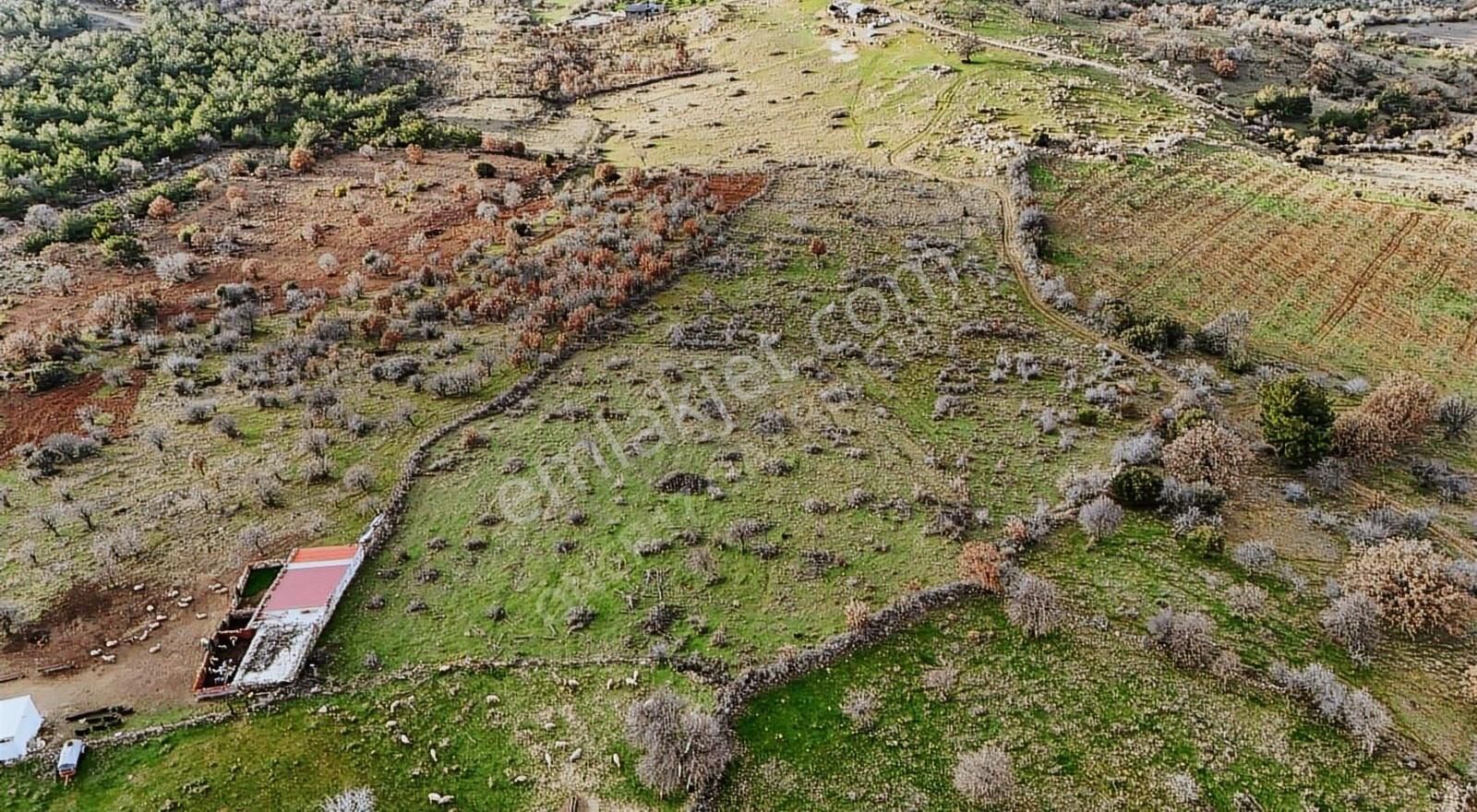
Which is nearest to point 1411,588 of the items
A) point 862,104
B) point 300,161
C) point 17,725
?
point 17,725

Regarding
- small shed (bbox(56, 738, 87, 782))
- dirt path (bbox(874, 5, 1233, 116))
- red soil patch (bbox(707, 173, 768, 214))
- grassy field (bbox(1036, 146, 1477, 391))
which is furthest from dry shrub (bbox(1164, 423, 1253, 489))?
dirt path (bbox(874, 5, 1233, 116))

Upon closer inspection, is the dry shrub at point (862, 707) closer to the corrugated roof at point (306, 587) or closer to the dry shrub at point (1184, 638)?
the dry shrub at point (1184, 638)

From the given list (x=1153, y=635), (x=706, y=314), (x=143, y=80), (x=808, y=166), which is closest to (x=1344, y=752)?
(x=1153, y=635)

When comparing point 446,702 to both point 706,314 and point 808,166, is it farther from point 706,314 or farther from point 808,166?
point 808,166

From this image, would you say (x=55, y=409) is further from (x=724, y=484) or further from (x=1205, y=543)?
(x=1205, y=543)

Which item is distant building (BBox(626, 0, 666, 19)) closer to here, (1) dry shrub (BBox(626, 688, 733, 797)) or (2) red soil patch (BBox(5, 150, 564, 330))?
(2) red soil patch (BBox(5, 150, 564, 330))

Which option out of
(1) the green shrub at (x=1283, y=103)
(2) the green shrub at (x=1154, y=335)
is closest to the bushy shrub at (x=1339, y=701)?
(2) the green shrub at (x=1154, y=335)
